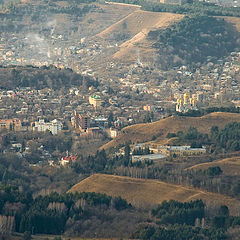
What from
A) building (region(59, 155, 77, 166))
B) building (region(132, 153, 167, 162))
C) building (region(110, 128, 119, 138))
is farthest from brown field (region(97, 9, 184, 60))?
building (region(132, 153, 167, 162))

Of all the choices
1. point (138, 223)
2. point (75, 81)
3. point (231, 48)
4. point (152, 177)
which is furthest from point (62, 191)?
point (231, 48)

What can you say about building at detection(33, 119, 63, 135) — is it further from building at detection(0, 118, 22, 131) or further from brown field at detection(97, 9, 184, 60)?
brown field at detection(97, 9, 184, 60)

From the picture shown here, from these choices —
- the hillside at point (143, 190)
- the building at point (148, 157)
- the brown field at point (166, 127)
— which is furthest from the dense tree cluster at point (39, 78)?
the hillside at point (143, 190)

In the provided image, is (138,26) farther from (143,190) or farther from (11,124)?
(143,190)

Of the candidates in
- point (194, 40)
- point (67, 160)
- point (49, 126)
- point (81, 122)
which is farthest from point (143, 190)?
point (194, 40)

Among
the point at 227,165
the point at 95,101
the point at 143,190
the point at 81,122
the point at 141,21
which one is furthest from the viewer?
the point at 141,21

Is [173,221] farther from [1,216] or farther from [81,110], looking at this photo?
[81,110]

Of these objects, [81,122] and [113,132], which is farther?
[81,122]
